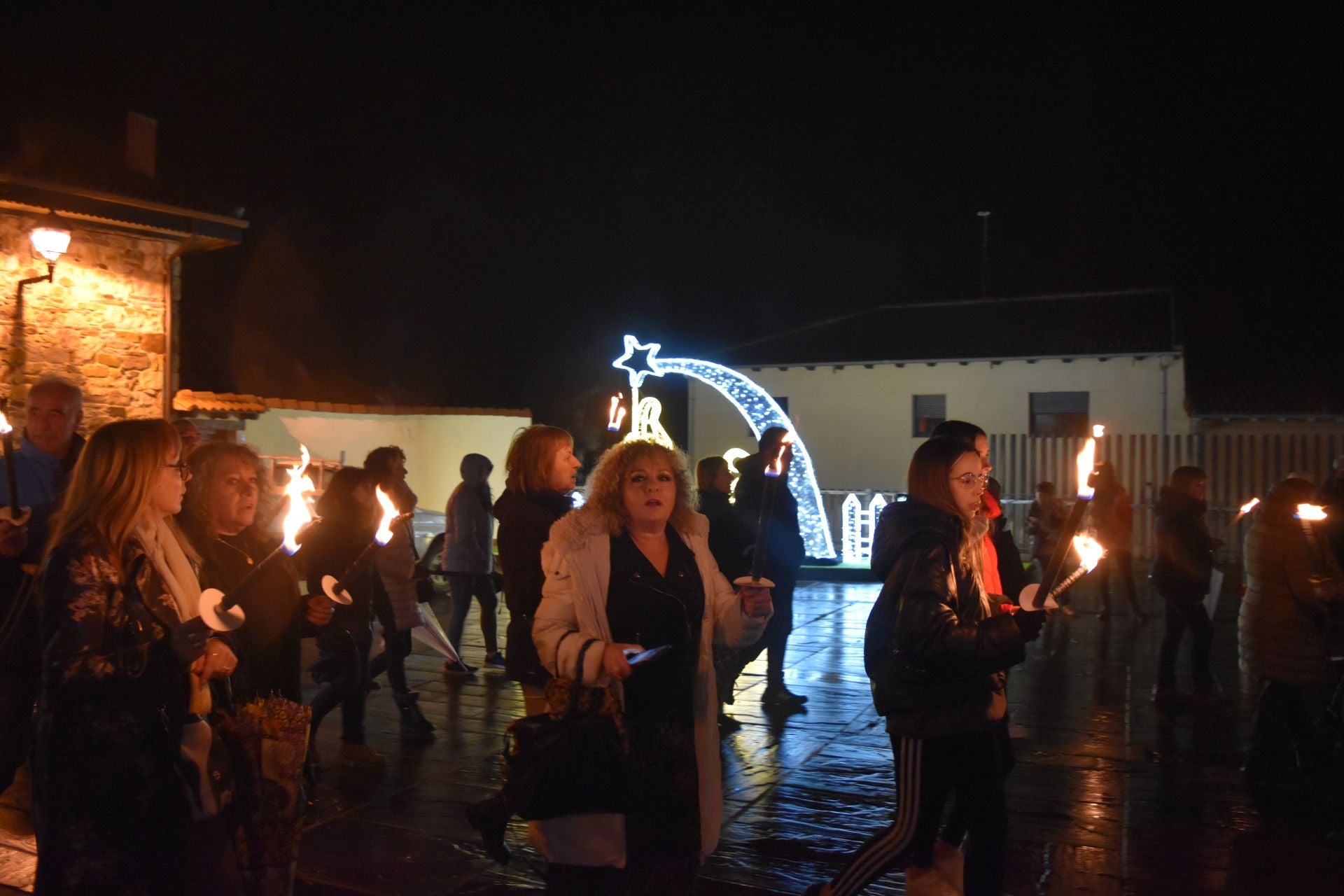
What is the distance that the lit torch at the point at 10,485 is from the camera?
10.8 feet

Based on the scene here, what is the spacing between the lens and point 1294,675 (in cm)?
557

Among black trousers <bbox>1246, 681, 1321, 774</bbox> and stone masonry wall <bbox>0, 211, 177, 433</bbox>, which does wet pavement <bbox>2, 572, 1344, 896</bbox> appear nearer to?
black trousers <bbox>1246, 681, 1321, 774</bbox>

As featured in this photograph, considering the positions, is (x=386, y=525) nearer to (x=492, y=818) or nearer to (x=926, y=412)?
(x=492, y=818)

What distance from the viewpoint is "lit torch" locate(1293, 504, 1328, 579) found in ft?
18.1

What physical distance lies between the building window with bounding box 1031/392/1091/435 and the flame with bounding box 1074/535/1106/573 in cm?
2364

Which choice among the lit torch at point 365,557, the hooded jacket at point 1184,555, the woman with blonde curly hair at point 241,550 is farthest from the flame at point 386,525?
the hooded jacket at point 1184,555

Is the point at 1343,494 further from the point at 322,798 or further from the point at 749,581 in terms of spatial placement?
the point at 322,798

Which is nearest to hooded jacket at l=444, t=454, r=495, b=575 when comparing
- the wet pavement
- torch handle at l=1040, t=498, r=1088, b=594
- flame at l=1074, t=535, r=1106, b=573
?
the wet pavement

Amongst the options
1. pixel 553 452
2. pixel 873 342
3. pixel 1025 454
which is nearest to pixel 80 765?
pixel 553 452

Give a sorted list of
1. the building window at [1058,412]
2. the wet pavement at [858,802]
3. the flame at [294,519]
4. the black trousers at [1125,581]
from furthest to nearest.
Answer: the building window at [1058,412] < the black trousers at [1125,581] < the wet pavement at [858,802] < the flame at [294,519]

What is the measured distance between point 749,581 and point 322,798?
10.9 feet

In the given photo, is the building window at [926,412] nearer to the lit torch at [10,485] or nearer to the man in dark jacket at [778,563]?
the man in dark jacket at [778,563]

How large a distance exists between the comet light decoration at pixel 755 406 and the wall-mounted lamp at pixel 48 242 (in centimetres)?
729

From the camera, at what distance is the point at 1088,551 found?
3.21 m
